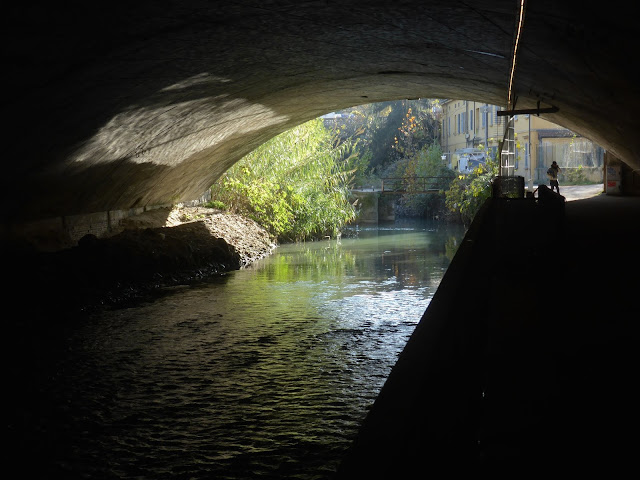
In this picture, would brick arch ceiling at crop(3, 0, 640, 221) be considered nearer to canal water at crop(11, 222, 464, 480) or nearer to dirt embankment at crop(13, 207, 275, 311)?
dirt embankment at crop(13, 207, 275, 311)

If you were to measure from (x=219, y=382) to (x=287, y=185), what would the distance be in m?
17.1

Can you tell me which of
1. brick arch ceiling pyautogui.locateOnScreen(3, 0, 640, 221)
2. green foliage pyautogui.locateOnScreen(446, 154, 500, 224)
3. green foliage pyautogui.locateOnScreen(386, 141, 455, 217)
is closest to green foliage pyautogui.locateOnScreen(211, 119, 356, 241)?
green foliage pyautogui.locateOnScreen(446, 154, 500, 224)

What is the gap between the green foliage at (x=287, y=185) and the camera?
24.1 m

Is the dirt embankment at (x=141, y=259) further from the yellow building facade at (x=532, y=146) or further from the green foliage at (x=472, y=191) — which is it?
the yellow building facade at (x=532, y=146)

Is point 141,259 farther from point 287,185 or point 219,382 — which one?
point 287,185

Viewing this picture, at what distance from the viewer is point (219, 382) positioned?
302 inches

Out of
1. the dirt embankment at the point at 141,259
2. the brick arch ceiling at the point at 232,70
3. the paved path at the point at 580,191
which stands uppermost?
the brick arch ceiling at the point at 232,70

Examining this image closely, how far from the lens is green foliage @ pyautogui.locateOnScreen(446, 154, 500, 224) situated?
89.5ft

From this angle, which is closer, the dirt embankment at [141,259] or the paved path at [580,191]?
the dirt embankment at [141,259]

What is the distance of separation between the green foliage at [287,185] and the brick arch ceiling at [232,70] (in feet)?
23.3

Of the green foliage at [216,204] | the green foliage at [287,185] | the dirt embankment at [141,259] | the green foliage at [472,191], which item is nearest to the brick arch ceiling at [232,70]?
the dirt embankment at [141,259]

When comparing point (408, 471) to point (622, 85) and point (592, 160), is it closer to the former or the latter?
point (622, 85)

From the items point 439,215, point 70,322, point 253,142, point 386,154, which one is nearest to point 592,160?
point 439,215

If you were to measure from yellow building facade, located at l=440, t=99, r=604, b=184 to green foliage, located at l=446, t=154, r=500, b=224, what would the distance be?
1154 mm
